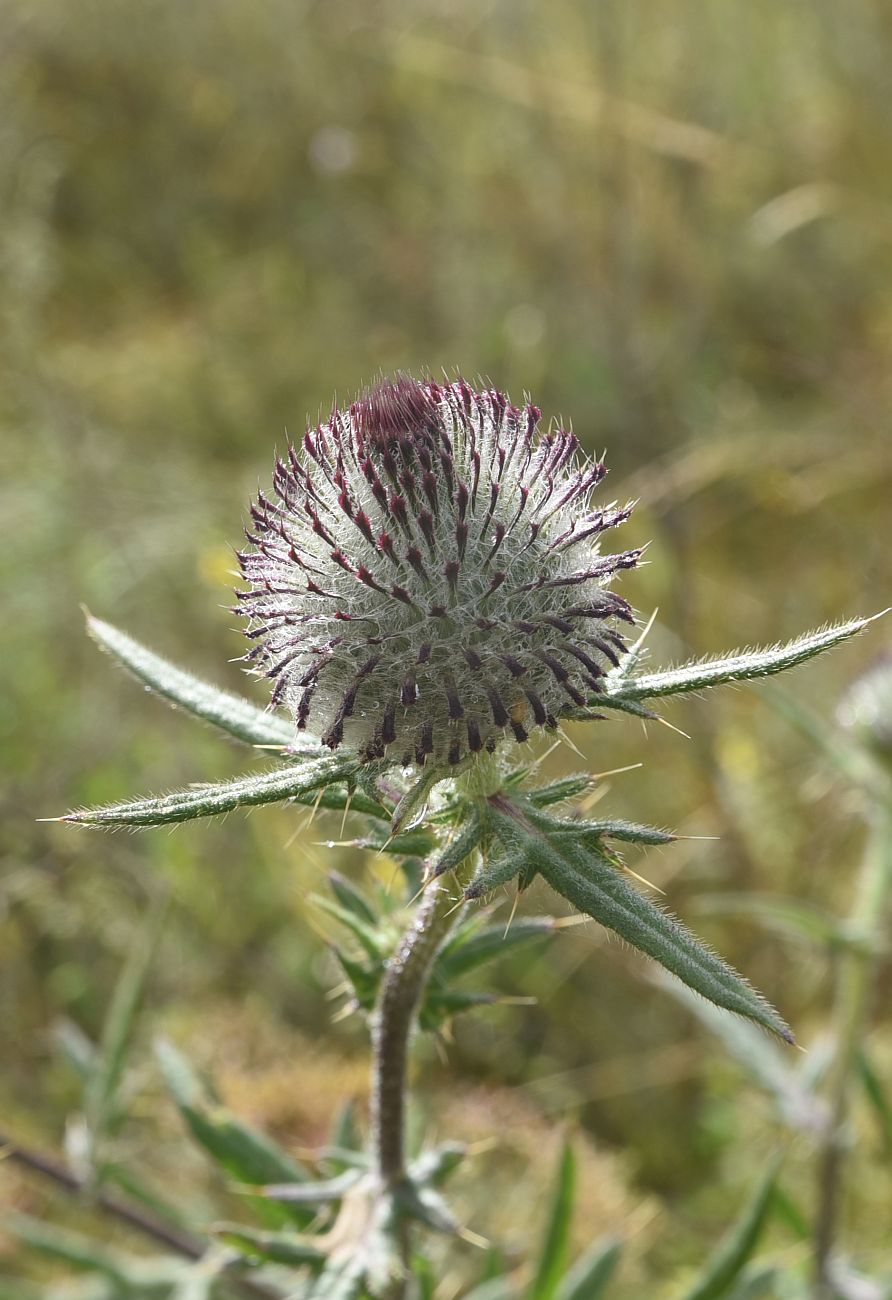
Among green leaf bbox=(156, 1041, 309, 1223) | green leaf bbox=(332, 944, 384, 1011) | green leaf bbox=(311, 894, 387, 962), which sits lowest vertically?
green leaf bbox=(156, 1041, 309, 1223)

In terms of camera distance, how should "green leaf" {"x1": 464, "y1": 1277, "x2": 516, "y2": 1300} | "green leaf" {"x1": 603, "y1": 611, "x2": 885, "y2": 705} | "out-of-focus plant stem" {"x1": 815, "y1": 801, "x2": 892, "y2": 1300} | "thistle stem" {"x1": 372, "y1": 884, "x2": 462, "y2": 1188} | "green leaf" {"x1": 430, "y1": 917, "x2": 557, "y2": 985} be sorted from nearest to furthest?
1. "green leaf" {"x1": 603, "y1": 611, "x2": 885, "y2": 705}
2. "thistle stem" {"x1": 372, "y1": 884, "x2": 462, "y2": 1188}
3. "green leaf" {"x1": 430, "y1": 917, "x2": 557, "y2": 985}
4. "green leaf" {"x1": 464, "y1": 1277, "x2": 516, "y2": 1300}
5. "out-of-focus plant stem" {"x1": 815, "y1": 801, "x2": 892, "y2": 1300}

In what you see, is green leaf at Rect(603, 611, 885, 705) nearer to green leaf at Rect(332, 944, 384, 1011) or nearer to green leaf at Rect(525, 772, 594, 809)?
green leaf at Rect(525, 772, 594, 809)

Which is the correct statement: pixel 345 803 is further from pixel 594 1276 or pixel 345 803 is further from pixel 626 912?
pixel 594 1276

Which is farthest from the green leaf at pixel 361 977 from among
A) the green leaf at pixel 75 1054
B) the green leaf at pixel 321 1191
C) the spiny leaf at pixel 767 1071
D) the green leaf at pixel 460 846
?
the green leaf at pixel 75 1054

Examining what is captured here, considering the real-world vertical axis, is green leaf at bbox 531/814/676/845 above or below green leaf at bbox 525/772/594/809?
below

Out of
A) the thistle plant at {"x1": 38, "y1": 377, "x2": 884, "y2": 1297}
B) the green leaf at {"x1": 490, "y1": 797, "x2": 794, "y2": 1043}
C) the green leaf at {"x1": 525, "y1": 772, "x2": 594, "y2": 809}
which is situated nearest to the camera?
the green leaf at {"x1": 490, "y1": 797, "x2": 794, "y2": 1043}

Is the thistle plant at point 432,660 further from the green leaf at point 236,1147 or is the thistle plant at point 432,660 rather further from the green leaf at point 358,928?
the green leaf at point 236,1147

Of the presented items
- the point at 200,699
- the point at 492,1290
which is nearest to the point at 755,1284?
the point at 492,1290

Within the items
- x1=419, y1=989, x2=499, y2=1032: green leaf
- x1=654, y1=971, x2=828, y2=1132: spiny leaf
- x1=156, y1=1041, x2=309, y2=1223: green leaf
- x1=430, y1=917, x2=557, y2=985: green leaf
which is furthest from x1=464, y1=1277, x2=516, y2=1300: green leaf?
x1=430, y1=917, x2=557, y2=985: green leaf
